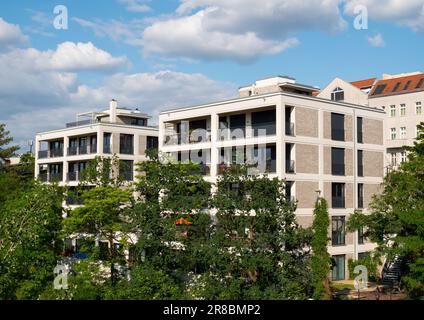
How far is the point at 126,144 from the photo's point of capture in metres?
57.1

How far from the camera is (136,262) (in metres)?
31.5

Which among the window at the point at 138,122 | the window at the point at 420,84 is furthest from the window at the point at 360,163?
the window at the point at 138,122

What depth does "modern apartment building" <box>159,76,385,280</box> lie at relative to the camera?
38062mm

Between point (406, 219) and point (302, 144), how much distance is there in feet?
40.8

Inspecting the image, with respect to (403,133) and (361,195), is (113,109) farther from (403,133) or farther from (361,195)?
(403,133)

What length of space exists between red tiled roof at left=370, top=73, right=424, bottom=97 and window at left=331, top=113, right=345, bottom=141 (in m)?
22.9

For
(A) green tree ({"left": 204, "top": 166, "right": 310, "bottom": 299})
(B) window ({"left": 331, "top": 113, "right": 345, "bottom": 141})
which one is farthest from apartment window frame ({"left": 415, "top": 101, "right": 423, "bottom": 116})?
(A) green tree ({"left": 204, "top": 166, "right": 310, "bottom": 299})

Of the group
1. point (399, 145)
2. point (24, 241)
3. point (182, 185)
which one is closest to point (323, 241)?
point (182, 185)

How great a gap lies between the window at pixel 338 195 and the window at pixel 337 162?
0.91 metres

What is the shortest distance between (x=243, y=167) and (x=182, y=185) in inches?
157

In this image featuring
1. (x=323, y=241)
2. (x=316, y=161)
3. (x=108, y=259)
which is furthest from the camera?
(x=316, y=161)

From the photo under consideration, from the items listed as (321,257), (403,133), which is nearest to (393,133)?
(403,133)

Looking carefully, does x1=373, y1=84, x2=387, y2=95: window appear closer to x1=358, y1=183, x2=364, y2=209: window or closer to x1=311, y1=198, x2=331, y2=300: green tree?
x1=358, y1=183, x2=364, y2=209: window

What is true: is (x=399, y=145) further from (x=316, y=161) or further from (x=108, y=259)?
(x=108, y=259)
